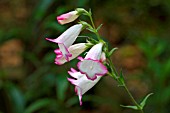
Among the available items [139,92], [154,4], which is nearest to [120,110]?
[139,92]

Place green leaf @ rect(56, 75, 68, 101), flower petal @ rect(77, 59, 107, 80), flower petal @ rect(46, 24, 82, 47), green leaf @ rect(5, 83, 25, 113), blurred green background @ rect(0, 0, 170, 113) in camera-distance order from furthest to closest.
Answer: green leaf @ rect(5, 83, 25, 113) → blurred green background @ rect(0, 0, 170, 113) → green leaf @ rect(56, 75, 68, 101) → flower petal @ rect(46, 24, 82, 47) → flower petal @ rect(77, 59, 107, 80)

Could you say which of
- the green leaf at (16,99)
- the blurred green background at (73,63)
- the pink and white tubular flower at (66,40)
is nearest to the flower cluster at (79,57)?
the pink and white tubular flower at (66,40)

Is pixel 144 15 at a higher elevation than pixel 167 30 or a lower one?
higher

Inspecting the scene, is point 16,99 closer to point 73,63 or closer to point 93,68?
point 73,63

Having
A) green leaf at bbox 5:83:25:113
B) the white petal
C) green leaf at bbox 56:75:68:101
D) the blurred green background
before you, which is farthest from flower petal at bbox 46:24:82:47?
green leaf at bbox 5:83:25:113

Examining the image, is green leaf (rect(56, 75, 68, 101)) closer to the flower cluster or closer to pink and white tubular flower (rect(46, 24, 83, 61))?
the flower cluster

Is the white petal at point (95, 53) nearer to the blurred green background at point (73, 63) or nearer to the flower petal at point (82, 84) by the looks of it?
the flower petal at point (82, 84)

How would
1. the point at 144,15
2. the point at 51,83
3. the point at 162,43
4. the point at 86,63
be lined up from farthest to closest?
the point at 144,15 → the point at 162,43 → the point at 51,83 → the point at 86,63

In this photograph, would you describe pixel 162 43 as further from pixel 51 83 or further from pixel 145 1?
pixel 51 83
